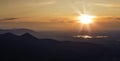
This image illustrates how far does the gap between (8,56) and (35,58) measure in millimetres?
14267

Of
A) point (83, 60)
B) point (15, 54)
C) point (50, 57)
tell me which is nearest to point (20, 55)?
point (15, 54)

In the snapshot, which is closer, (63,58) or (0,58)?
(0,58)

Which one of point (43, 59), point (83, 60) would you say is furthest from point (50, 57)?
point (83, 60)

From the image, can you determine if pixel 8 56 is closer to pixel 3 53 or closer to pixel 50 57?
pixel 3 53

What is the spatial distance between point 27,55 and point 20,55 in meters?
4.47

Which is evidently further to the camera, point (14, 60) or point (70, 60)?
point (70, 60)

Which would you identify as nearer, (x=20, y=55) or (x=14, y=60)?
(x=14, y=60)

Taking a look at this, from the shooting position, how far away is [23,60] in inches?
7234

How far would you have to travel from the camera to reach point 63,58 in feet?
648

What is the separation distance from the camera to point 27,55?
197m

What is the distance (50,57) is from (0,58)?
28344 millimetres

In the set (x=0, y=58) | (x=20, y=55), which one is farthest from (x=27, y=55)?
(x=0, y=58)

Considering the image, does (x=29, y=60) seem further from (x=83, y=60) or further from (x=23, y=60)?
(x=83, y=60)

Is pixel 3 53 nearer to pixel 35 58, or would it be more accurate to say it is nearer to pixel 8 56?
pixel 8 56
